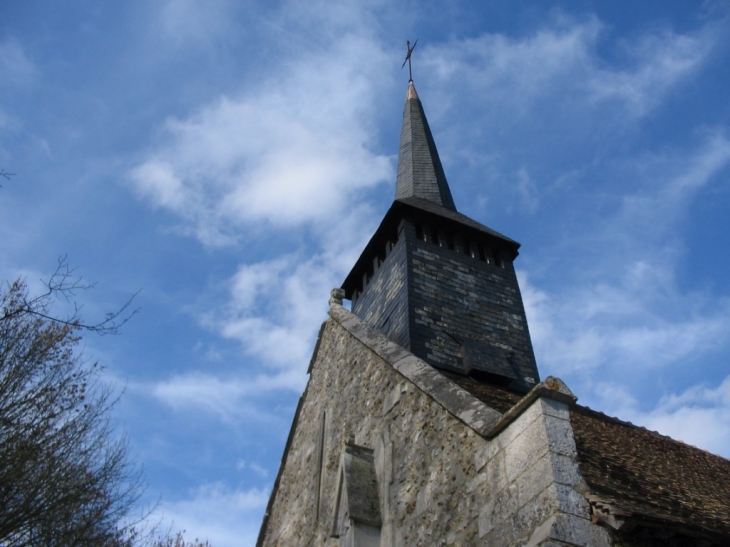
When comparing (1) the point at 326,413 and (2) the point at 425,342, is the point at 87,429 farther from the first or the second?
(2) the point at 425,342

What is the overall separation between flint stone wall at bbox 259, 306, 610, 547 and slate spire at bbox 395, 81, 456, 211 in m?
5.84

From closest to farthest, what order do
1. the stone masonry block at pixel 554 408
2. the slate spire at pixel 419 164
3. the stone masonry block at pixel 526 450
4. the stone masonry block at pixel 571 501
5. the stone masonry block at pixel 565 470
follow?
the stone masonry block at pixel 571 501, the stone masonry block at pixel 565 470, the stone masonry block at pixel 526 450, the stone masonry block at pixel 554 408, the slate spire at pixel 419 164

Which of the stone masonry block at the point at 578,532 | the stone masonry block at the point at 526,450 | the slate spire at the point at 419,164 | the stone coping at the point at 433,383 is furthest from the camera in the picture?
the slate spire at the point at 419,164

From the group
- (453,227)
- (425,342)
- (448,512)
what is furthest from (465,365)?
(448,512)

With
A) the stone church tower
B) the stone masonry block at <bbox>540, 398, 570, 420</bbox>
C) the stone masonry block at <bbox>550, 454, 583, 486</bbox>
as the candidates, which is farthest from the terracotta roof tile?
the stone masonry block at <bbox>540, 398, 570, 420</bbox>

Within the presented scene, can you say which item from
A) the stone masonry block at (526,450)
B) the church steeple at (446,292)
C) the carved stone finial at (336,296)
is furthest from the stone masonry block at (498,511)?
the carved stone finial at (336,296)

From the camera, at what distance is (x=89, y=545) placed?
26.4 feet

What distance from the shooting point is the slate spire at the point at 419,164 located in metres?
15.8

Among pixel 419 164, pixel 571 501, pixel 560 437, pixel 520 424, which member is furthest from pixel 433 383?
pixel 419 164

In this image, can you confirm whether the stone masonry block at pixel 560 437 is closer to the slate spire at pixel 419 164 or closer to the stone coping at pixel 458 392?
the stone coping at pixel 458 392

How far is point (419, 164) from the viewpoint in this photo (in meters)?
17.0

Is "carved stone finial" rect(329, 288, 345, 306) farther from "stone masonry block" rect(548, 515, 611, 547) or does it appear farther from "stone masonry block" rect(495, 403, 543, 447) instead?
"stone masonry block" rect(548, 515, 611, 547)

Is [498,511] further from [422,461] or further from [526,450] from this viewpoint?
[422,461]

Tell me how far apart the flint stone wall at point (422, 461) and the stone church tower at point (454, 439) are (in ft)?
0.05
